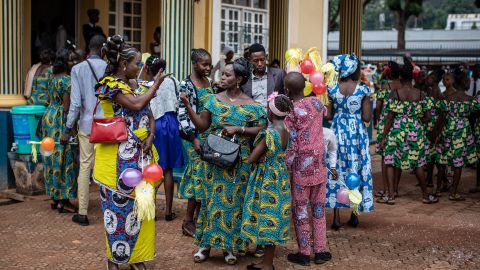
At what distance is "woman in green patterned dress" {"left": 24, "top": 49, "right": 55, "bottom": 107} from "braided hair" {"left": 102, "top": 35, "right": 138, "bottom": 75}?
318cm

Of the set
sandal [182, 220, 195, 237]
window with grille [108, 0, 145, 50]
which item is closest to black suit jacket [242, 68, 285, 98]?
sandal [182, 220, 195, 237]

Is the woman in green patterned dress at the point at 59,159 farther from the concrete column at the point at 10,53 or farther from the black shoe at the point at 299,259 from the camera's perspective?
the black shoe at the point at 299,259

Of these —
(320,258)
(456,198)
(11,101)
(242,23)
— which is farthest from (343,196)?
(242,23)

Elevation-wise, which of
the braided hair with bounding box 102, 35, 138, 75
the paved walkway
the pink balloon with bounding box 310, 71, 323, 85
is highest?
the braided hair with bounding box 102, 35, 138, 75

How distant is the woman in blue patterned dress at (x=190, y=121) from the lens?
21.2 feet

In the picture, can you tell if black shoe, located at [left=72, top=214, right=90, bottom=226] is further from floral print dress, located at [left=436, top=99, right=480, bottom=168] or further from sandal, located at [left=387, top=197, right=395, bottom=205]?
floral print dress, located at [left=436, top=99, right=480, bottom=168]

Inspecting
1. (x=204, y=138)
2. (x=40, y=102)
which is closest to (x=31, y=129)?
(x=40, y=102)

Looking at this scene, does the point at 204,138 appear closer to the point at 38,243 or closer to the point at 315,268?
the point at 315,268

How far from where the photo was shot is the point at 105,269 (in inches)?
239

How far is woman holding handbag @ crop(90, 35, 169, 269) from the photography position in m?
5.50

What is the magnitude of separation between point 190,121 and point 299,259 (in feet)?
Answer: 5.13

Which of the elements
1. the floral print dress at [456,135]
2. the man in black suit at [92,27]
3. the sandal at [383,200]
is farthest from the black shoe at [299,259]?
the man in black suit at [92,27]

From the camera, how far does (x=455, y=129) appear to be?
33.0ft

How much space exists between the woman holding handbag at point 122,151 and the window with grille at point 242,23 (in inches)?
Answer: 366
